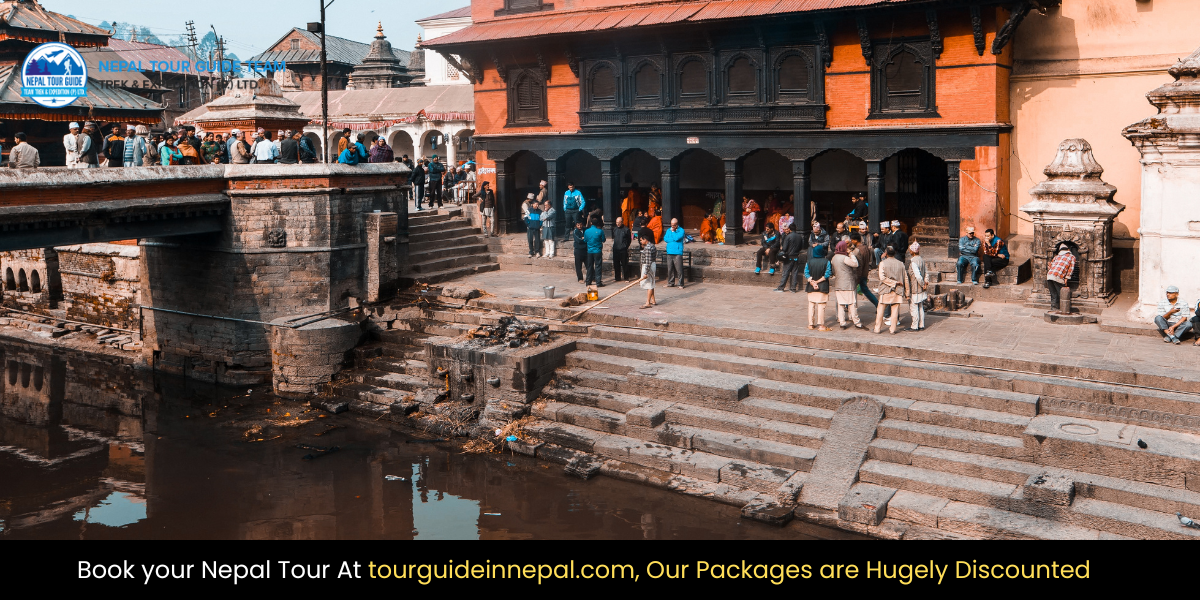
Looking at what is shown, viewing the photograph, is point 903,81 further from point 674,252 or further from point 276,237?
point 276,237

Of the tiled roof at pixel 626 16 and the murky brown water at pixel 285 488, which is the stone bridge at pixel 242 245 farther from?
the tiled roof at pixel 626 16

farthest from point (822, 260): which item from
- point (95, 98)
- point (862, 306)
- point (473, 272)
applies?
point (95, 98)

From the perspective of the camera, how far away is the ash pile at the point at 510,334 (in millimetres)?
16938

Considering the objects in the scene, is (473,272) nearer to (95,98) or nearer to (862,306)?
(862,306)

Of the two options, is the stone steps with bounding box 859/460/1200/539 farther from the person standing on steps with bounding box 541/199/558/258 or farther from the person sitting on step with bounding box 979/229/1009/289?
the person standing on steps with bounding box 541/199/558/258

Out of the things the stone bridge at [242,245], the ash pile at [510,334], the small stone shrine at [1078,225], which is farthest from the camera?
the stone bridge at [242,245]

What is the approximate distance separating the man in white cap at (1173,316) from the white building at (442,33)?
32.1 meters

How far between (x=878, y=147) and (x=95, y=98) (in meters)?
21.1

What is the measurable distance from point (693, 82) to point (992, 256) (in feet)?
28.5

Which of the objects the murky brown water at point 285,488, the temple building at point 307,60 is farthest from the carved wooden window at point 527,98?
the temple building at point 307,60

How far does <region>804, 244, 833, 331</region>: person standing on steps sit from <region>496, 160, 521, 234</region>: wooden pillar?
485 inches

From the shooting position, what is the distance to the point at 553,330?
17.7 m

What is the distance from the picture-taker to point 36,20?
27734 millimetres

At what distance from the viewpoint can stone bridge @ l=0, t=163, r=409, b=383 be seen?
18.7 metres
